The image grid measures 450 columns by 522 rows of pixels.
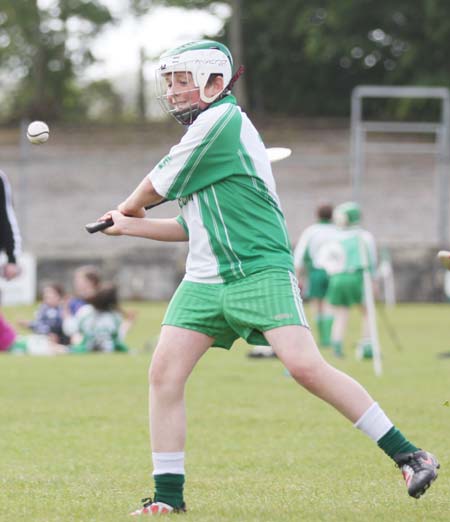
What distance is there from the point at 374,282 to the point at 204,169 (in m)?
10.8

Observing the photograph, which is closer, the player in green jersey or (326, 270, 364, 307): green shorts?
the player in green jersey

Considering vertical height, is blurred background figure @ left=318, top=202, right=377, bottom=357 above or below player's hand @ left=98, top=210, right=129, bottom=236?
below

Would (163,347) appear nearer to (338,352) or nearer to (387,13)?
(338,352)

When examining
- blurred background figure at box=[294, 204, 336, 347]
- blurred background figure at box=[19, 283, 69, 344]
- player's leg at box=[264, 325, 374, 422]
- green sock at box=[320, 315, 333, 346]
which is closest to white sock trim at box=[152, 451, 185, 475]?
player's leg at box=[264, 325, 374, 422]

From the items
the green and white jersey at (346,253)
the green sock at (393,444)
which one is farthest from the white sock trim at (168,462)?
the green and white jersey at (346,253)

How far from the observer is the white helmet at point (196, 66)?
18.3 ft

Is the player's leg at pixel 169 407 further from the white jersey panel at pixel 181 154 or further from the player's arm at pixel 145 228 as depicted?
the white jersey panel at pixel 181 154

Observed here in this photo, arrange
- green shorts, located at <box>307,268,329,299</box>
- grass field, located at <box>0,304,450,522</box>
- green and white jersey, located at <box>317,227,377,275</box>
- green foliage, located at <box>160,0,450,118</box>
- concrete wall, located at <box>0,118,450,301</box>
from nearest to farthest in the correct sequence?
1. grass field, located at <box>0,304,450,522</box>
2. green and white jersey, located at <box>317,227,377,275</box>
3. green shorts, located at <box>307,268,329,299</box>
4. concrete wall, located at <box>0,118,450,301</box>
5. green foliage, located at <box>160,0,450,118</box>

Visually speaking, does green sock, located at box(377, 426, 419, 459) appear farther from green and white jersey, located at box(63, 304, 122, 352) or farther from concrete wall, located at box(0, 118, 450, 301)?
concrete wall, located at box(0, 118, 450, 301)

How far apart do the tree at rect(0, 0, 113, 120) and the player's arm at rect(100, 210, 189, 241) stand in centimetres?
3865

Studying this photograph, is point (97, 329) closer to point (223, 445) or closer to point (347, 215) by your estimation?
Result: point (347, 215)

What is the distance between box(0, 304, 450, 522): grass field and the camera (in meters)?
5.81

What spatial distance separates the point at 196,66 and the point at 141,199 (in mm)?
640

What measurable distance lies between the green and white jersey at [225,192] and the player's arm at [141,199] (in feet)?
0.18
